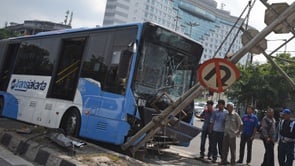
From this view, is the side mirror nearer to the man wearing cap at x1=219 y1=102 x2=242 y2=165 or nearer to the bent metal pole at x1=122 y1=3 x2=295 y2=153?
the bent metal pole at x1=122 y1=3 x2=295 y2=153

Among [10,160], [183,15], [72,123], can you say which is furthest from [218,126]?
[183,15]

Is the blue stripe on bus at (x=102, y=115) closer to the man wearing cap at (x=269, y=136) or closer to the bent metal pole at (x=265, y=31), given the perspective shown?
the bent metal pole at (x=265, y=31)

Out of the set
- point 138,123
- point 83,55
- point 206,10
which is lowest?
point 138,123

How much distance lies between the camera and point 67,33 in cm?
1059

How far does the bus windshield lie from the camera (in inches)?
329

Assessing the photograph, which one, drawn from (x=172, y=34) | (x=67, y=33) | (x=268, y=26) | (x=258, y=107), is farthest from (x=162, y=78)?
(x=258, y=107)

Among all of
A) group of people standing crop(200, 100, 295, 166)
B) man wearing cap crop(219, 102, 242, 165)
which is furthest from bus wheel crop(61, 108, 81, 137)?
man wearing cap crop(219, 102, 242, 165)

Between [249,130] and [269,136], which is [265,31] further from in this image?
[249,130]

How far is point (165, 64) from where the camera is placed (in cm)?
885

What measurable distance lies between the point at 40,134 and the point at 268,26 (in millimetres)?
5411

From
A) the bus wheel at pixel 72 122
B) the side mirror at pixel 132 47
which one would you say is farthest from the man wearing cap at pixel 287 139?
the bus wheel at pixel 72 122

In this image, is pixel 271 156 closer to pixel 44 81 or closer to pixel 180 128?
pixel 180 128

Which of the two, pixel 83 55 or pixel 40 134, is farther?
pixel 83 55

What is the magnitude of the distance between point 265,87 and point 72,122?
20.7 metres
